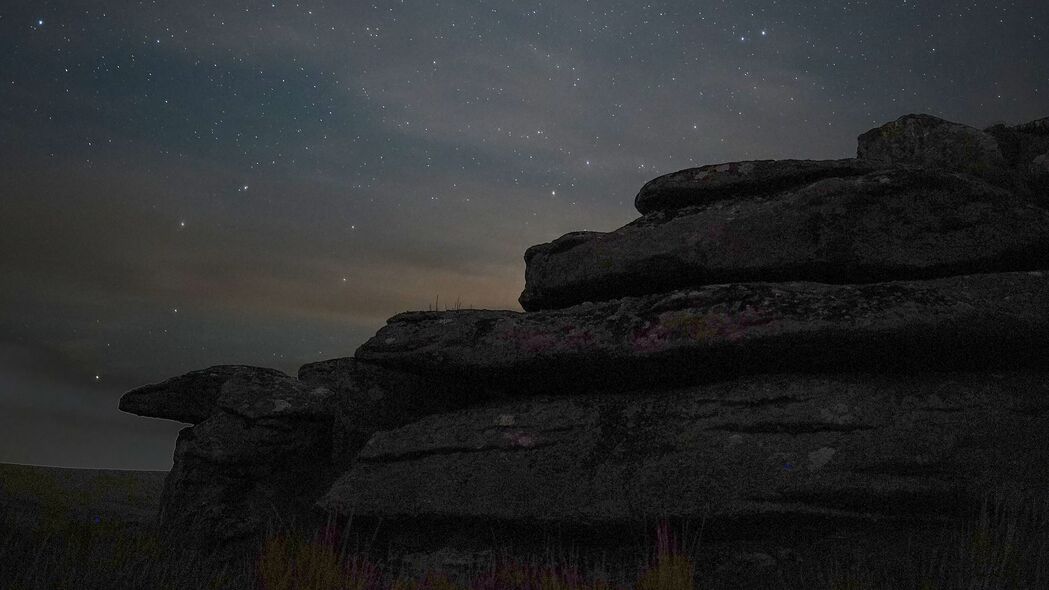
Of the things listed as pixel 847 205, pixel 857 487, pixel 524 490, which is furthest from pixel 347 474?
pixel 847 205

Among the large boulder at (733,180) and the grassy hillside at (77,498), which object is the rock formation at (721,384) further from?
the grassy hillside at (77,498)

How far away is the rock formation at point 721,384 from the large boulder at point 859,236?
3 cm

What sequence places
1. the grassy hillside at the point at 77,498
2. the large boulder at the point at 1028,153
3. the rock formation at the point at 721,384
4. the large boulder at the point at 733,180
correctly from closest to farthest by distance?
the rock formation at the point at 721,384, the large boulder at the point at 733,180, the large boulder at the point at 1028,153, the grassy hillside at the point at 77,498

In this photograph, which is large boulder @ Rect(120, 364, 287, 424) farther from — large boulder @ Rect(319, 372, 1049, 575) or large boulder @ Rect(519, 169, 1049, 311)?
large boulder @ Rect(519, 169, 1049, 311)

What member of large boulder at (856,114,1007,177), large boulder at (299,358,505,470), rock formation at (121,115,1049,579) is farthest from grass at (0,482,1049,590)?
large boulder at (856,114,1007,177)

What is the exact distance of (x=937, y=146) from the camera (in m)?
11.8

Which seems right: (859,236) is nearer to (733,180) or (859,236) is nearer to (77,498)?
(733,180)

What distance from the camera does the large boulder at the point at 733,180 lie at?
10.7 meters

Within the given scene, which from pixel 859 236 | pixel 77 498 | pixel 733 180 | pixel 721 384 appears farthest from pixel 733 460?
pixel 77 498

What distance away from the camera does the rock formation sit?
310 inches

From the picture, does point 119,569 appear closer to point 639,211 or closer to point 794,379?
point 794,379

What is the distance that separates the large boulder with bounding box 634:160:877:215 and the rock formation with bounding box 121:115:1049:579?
43 mm

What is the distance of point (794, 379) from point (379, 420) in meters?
7.23

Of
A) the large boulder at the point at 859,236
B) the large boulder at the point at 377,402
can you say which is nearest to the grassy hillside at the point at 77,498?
the large boulder at the point at 377,402
